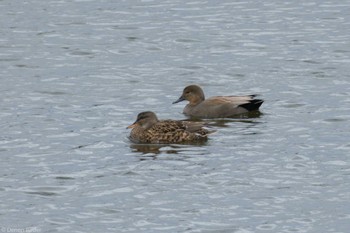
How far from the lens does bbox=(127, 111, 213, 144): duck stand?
1873cm

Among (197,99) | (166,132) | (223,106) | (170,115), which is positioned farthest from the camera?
(197,99)

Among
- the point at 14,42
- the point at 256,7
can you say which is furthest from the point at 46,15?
the point at 256,7

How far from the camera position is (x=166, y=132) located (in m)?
18.8

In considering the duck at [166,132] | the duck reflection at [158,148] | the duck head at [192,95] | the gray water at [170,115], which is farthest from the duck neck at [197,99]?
the duck reflection at [158,148]

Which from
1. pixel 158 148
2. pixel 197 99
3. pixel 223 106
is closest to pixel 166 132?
pixel 158 148

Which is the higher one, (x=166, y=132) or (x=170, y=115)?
(x=166, y=132)

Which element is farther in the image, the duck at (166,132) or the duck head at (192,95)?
the duck head at (192,95)

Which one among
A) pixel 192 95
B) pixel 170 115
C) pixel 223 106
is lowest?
pixel 170 115

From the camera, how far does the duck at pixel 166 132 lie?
1873 centimetres

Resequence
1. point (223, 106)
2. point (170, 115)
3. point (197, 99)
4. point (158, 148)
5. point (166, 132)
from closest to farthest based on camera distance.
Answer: point (158, 148) < point (166, 132) < point (223, 106) < point (170, 115) < point (197, 99)

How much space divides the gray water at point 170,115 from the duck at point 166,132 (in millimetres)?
228

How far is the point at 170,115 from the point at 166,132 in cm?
251

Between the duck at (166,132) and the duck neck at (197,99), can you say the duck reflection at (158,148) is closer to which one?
the duck at (166,132)

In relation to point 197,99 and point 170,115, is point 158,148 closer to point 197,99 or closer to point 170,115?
point 170,115
